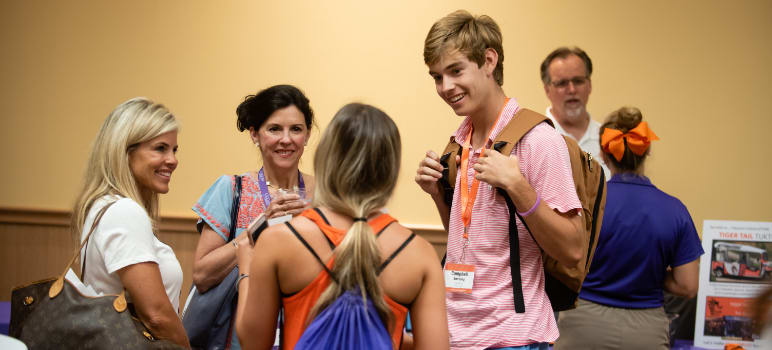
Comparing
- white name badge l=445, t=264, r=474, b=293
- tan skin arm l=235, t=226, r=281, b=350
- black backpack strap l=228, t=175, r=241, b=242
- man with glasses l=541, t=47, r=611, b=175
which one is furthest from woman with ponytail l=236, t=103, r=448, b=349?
man with glasses l=541, t=47, r=611, b=175

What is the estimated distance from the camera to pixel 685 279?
8.49 ft

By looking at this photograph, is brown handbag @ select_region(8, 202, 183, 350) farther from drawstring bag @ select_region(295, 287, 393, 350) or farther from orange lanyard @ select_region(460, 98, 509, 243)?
orange lanyard @ select_region(460, 98, 509, 243)

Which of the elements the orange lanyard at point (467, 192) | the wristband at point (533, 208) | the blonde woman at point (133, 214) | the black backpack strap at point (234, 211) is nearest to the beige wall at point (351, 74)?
the black backpack strap at point (234, 211)

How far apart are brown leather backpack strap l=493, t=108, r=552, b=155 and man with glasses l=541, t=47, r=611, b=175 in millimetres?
1814

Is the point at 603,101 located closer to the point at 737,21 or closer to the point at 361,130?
the point at 737,21

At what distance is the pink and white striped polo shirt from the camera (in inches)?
59.6

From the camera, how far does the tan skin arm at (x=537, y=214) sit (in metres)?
1.48

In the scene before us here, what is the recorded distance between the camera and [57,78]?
4.08m

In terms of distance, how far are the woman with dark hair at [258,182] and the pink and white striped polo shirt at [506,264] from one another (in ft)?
2.30

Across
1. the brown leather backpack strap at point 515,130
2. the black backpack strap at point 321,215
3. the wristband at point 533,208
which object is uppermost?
the brown leather backpack strap at point 515,130

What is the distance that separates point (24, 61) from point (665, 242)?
390 centimetres

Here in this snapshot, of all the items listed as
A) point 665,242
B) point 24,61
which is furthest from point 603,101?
point 24,61

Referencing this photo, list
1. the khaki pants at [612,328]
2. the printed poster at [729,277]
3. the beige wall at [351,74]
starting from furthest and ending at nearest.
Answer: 1. the beige wall at [351,74]
2. the printed poster at [729,277]
3. the khaki pants at [612,328]

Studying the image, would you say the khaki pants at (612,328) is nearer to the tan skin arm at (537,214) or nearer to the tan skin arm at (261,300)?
the tan skin arm at (537,214)
